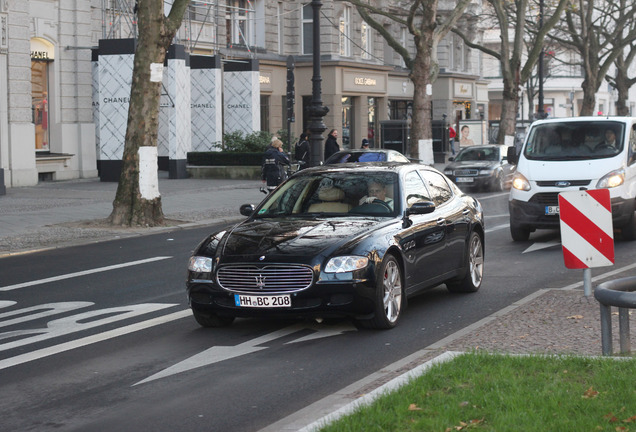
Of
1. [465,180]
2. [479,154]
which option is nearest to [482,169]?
[465,180]

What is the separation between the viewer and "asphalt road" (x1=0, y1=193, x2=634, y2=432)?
7008 millimetres

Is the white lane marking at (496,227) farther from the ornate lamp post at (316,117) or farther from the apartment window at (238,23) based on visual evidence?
the apartment window at (238,23)

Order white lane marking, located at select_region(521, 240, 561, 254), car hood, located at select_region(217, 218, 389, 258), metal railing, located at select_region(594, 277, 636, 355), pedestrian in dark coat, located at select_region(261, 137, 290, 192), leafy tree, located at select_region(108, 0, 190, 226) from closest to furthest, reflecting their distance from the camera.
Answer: metal railing, located at select_region(594, 277, 636, 355), car hood, located at select_region(217, 218, 389, 258), white lane marking, located at select_region(521, 240, 561, 254), leafy tree, located at select_region(108, 0, 190, 226), pedestrian in dark coat, located at select_region(261, 137, 290, 192)

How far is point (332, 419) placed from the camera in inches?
242

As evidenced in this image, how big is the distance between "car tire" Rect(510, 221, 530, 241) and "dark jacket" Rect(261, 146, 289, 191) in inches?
387

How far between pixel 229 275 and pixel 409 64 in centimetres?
2884

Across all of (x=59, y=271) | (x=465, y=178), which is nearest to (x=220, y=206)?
(x=465, y=178)

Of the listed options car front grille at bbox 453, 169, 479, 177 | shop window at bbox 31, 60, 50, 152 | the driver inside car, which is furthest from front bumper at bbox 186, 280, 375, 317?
shop window at bbox 31, 60, 50, 152

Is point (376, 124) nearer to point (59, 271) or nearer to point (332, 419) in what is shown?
point (59, 271)

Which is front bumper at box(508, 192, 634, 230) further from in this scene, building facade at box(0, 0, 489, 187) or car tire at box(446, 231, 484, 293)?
building facade at box(0, 0, 489, 187)

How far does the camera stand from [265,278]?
9383 mm

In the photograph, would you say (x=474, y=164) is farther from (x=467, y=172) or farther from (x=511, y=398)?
(x=511, y=398)

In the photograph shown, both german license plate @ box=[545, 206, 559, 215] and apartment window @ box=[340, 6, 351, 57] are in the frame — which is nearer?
german license plate @ box=[545, 206, 559, 215]

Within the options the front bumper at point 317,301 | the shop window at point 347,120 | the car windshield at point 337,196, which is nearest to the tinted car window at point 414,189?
→ the car windshield at point 337,196
